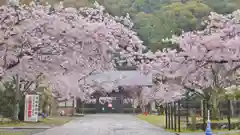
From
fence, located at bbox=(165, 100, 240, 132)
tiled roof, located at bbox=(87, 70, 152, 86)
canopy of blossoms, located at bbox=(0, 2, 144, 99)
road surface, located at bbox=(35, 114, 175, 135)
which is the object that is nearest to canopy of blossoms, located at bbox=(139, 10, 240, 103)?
fence, located at bbox=(165, 100, 240, 132)

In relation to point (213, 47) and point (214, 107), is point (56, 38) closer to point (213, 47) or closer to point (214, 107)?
point (213, 47)

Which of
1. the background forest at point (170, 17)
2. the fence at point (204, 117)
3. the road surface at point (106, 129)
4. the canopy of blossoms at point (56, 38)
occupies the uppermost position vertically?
the background forest at point (170, 17)

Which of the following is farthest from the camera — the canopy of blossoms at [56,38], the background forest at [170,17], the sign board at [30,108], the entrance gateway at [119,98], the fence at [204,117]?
the entrance gateway at [119,98]

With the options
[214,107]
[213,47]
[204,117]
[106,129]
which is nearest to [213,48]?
[213,47]

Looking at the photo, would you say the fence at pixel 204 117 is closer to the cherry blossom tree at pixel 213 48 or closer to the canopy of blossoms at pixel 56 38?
the cherry blossom tree at pixel 213 48

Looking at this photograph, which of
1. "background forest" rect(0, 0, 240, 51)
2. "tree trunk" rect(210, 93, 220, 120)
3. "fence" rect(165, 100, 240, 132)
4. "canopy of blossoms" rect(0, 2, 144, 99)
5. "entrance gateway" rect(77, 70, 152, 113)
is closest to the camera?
"canopy of blossoms" rect(0, 2, 144, 99)

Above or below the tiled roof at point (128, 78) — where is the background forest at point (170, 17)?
above

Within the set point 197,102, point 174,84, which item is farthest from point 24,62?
point 197,102

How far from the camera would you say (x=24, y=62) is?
37.6ft

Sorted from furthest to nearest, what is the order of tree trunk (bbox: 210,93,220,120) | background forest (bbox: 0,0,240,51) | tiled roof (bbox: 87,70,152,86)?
tiled roof (bbox: 87,70,152,86) → background forest (bbox: 0,0,240,51) → tree trunk (bbox: 210,93,220,120)

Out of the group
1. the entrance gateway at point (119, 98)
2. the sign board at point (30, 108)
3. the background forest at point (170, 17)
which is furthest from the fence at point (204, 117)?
the entrance gateway at point (119, 98)

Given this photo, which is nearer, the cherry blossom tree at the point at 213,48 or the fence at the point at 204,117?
the cherry blossom tree at the point at 213,48

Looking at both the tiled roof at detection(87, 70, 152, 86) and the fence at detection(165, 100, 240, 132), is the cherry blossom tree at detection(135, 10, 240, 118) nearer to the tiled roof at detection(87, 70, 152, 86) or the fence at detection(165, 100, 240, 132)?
the fence at detection(165, 100, 240, 132)

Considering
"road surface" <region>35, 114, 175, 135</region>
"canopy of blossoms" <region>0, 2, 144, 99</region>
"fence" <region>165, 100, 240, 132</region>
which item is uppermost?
"canopy of blossoms" <region>0, 2, 144, 99</region>
